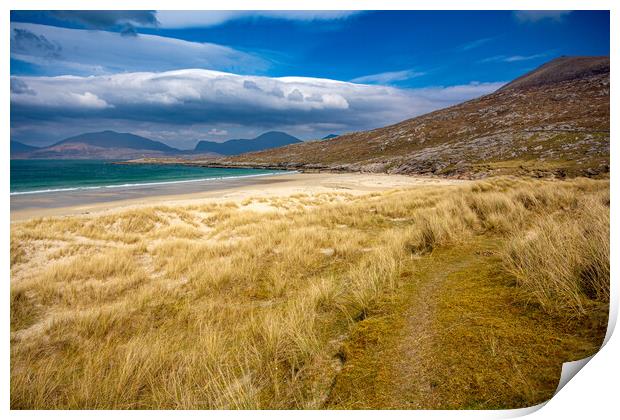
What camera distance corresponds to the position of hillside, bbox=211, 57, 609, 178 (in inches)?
672

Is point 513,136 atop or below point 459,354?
atop

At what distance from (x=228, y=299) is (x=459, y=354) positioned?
317cm

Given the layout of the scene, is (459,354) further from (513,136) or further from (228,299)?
(513,136)

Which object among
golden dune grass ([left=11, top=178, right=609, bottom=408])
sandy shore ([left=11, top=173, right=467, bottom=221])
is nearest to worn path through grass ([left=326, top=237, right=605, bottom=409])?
golden dune grass ([left=11, top=178, right=609, bottom=408])

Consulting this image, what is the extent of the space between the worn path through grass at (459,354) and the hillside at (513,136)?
14.3ft

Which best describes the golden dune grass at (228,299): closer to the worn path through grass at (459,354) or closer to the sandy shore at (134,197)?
the worn path through grass at (459,354)

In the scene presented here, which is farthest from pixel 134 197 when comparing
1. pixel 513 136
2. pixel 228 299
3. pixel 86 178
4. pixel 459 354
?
pixel 513 136

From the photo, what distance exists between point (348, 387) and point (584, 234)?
140 inches

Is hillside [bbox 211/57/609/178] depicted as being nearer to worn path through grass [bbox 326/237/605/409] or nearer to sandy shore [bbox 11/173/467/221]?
worn path through grass [bbox 326/237/605/409]

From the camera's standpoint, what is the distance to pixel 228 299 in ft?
14.1

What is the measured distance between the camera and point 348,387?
1.95m

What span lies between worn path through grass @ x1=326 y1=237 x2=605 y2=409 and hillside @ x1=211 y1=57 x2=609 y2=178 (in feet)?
14.3
